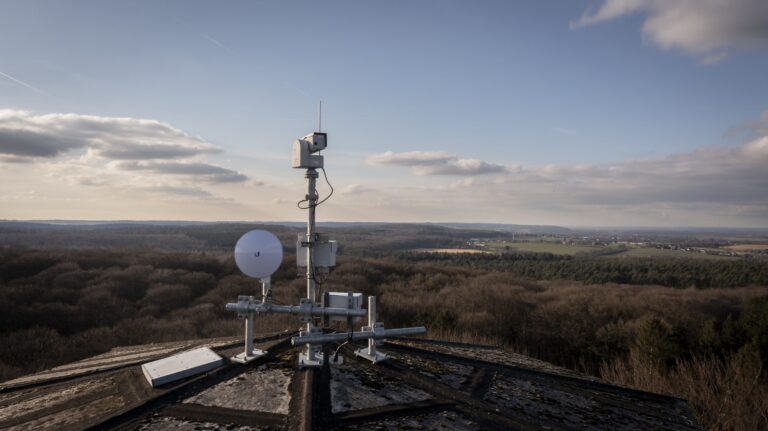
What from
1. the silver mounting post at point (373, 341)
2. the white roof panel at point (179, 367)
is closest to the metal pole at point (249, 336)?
the white roof panel at point (179, 367)

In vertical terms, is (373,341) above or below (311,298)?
below

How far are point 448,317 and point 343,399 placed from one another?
22.2 m

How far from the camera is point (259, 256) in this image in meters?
6.46

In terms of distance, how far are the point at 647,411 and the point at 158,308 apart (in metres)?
34.9

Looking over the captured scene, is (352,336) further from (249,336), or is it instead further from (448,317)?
(448,317)

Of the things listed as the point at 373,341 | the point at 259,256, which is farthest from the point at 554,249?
the point at 259,256

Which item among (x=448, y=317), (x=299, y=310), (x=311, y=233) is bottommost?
(x=448, y=317)

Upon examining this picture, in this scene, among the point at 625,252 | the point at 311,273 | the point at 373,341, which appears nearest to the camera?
the point at 373,341

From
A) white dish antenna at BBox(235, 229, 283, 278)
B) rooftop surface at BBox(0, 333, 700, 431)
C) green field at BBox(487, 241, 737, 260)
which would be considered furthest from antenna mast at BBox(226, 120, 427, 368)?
green field at BBox(487, 241, 737, 260)

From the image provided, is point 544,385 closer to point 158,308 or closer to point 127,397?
point 127,397

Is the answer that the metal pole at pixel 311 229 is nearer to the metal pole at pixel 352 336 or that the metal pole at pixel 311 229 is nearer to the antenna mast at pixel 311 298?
the antenna mast at pixel 311 298

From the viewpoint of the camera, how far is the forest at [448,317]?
1773cm

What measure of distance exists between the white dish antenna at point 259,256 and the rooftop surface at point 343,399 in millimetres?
1325

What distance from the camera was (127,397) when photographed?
210 inches
